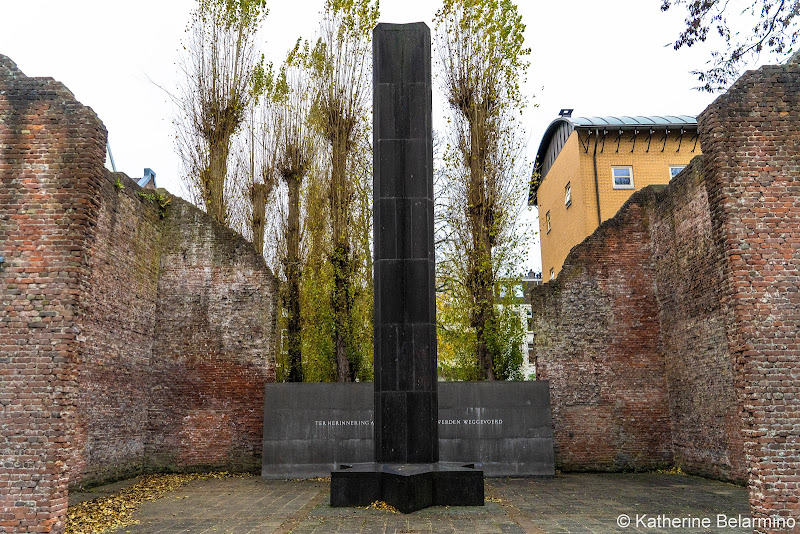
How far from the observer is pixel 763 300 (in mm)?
6262

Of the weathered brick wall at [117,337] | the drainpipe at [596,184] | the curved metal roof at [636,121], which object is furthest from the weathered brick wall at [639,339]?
the weathered brick wall at [117,337]

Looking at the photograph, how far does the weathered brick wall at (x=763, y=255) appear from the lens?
5961 millimetres

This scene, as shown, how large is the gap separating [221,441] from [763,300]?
10.6 metres

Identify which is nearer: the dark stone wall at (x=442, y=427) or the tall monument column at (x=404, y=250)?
the tall monument column at (x=404, y=250)

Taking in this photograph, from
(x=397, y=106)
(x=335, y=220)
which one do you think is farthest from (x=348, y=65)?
(x=397, y=106)

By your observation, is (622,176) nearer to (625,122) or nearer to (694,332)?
(625,122)

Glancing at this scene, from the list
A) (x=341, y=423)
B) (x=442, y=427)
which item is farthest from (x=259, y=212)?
(x=442, y=427)

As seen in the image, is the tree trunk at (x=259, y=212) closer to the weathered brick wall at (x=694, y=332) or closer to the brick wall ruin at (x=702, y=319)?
the brick wall ruin at (x=702, y=319)

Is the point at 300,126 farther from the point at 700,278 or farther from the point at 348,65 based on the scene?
the point at 700,278

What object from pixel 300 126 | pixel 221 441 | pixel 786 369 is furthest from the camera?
pixel 300 126

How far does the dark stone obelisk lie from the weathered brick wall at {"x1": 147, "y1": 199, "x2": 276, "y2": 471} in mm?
4462

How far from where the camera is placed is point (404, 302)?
8.96 meters

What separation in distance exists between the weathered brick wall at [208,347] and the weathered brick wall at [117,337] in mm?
345

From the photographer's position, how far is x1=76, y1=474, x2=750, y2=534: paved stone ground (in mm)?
6945
